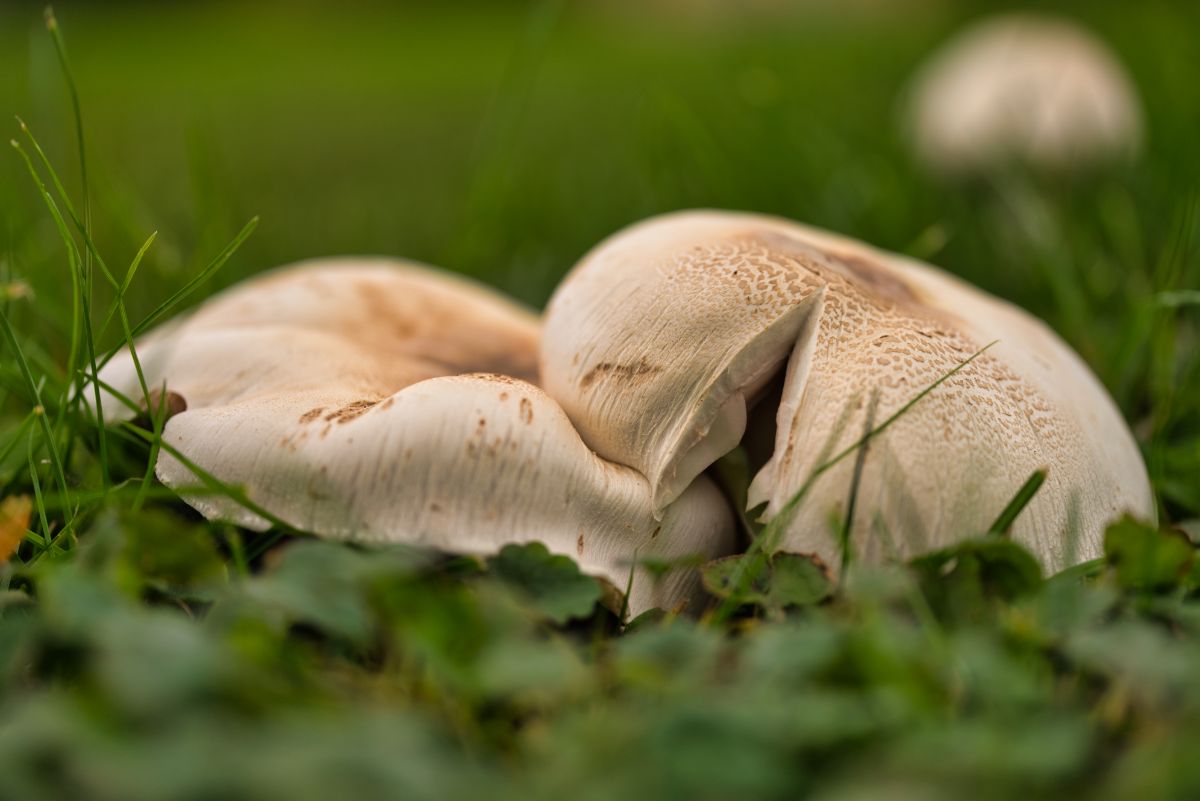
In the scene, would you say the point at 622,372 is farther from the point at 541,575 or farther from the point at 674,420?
the point at 541,575

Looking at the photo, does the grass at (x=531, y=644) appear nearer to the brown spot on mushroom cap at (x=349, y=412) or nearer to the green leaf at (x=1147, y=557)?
the green leaf at (x=1147, y=557)

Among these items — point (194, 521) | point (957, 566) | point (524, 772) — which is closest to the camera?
point (524, 772)

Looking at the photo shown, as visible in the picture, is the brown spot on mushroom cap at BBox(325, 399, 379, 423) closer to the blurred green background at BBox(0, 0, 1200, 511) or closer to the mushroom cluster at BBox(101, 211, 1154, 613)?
the mushroom cluster at BBox(101, 211, 1154, 613)

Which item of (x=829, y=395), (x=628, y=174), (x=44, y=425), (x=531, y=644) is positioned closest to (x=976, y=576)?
(x=829, y=395)

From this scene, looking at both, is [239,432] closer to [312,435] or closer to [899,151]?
[312,435]

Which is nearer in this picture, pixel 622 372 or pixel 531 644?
pixel 531 644

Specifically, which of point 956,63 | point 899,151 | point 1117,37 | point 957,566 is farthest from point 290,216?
point 1117,37
